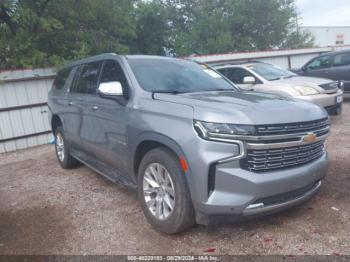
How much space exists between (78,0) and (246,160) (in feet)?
31.0

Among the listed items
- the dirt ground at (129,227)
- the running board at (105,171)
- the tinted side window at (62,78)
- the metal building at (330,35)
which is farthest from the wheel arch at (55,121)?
the metal building at (330,35)

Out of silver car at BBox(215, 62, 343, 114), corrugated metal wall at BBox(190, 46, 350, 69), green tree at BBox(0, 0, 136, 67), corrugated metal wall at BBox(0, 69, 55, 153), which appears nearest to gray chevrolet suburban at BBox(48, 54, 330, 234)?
silver car at BBox(215, 62, 343, 114)

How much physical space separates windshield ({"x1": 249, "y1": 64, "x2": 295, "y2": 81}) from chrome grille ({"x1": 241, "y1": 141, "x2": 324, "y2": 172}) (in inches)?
223

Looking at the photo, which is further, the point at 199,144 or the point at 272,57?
the point at 272,57

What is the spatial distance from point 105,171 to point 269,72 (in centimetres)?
608

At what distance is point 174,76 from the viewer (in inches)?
165

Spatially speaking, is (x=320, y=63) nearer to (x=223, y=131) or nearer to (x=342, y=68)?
(x=342, y=68)

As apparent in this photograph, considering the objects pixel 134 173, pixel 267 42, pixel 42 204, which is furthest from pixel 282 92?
pixel 267 42

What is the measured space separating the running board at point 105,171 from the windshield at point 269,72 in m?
5.34

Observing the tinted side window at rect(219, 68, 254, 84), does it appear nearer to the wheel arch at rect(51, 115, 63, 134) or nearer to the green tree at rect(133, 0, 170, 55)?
the wheel arch at rect(51, 115, 63, 134)

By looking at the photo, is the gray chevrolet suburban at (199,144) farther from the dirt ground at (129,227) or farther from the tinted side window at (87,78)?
the tinted side window at (87,78)

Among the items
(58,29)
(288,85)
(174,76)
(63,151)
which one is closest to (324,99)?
(288,85)

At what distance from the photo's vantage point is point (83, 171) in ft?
19.5

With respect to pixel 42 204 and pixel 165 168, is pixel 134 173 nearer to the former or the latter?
pixel 165 168
